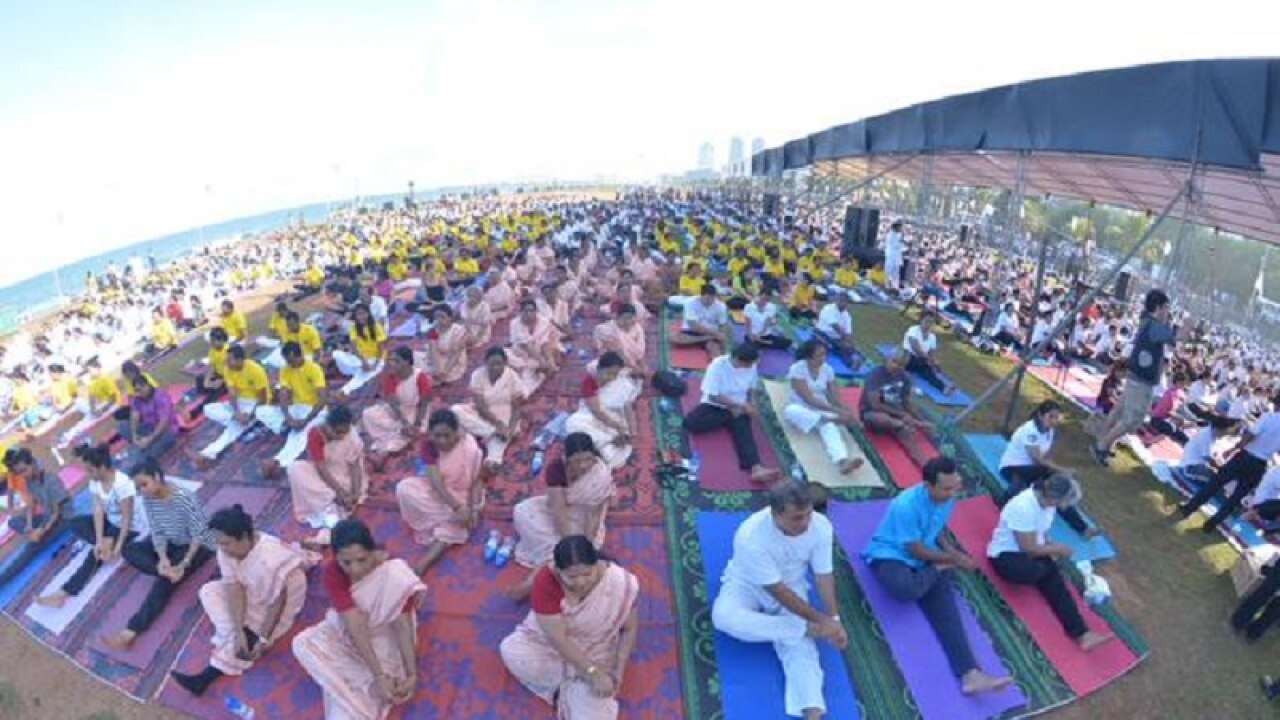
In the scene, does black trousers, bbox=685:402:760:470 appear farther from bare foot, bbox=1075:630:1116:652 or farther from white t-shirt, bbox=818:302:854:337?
white t-shirt, bbox=818:302:854:337

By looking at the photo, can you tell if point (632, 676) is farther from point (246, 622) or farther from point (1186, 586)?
point (1186, 586)

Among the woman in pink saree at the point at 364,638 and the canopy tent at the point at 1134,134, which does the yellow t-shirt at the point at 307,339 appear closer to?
the woman in pink saree at the point at 364,638

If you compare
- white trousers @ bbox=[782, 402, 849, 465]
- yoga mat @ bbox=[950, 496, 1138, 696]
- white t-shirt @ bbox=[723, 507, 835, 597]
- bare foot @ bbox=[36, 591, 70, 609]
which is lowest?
yoga mat @ bbox=[950, 496, 1138, 696]

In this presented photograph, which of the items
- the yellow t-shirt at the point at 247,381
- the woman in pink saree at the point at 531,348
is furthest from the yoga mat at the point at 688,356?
the yellow t-shirt at the point at 247,381

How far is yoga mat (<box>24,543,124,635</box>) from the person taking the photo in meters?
4.38

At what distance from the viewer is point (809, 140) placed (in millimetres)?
17172

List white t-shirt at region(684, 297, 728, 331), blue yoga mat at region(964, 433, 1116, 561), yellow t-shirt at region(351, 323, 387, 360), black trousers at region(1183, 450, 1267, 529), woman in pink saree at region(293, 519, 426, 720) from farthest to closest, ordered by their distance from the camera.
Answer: white t-shirt at region(684, 297, 728, 331), yellow t-shirt at region(351, 323, 387, 360), black trousers at region(1183, 450, 1267, 529), blue yoga mat at region(964, 433, 1116, 561), woman in pink saree at region(293, 519, 426, 720)

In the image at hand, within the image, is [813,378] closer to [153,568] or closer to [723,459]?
[723,459]

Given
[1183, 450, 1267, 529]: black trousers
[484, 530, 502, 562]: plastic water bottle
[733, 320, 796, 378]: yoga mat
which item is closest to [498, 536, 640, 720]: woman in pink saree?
[484, 530, 502, 562]: plastic water bottle

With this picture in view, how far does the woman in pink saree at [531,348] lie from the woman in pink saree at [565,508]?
2934 millimetres

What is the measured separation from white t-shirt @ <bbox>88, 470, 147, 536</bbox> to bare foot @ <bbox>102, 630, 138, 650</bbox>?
2.77ft

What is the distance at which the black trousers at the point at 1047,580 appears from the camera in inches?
157

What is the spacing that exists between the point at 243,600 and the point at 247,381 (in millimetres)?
3708

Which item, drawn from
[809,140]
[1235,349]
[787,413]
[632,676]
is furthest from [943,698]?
[1235,349]
